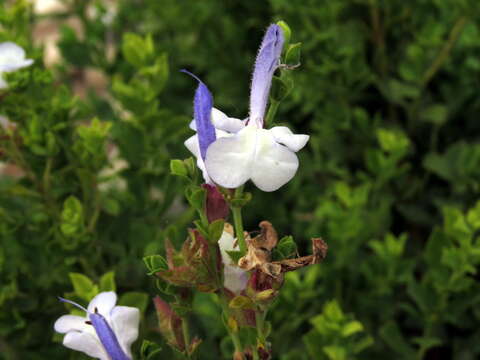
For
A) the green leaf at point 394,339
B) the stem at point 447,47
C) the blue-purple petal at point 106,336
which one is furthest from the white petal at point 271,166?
the stem at point 447,47

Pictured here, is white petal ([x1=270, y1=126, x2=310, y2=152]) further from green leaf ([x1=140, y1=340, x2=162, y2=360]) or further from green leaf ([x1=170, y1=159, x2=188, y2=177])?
green leaf ([x1=140, y1=340, x2=162, y2=360])

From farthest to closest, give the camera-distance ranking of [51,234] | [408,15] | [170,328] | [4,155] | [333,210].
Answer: [408,15]
[333,210]
[51,234]
[4,155]
[170,328]

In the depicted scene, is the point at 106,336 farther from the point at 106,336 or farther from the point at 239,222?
the point at 239,222

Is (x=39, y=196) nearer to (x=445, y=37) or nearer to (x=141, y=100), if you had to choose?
(x=141, y=100)

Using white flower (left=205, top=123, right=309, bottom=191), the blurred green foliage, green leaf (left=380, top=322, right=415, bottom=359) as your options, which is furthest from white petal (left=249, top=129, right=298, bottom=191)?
green leaf (left=380, top=322, right=415, bottom=359)

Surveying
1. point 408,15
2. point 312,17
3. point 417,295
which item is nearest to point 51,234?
point 417,295
